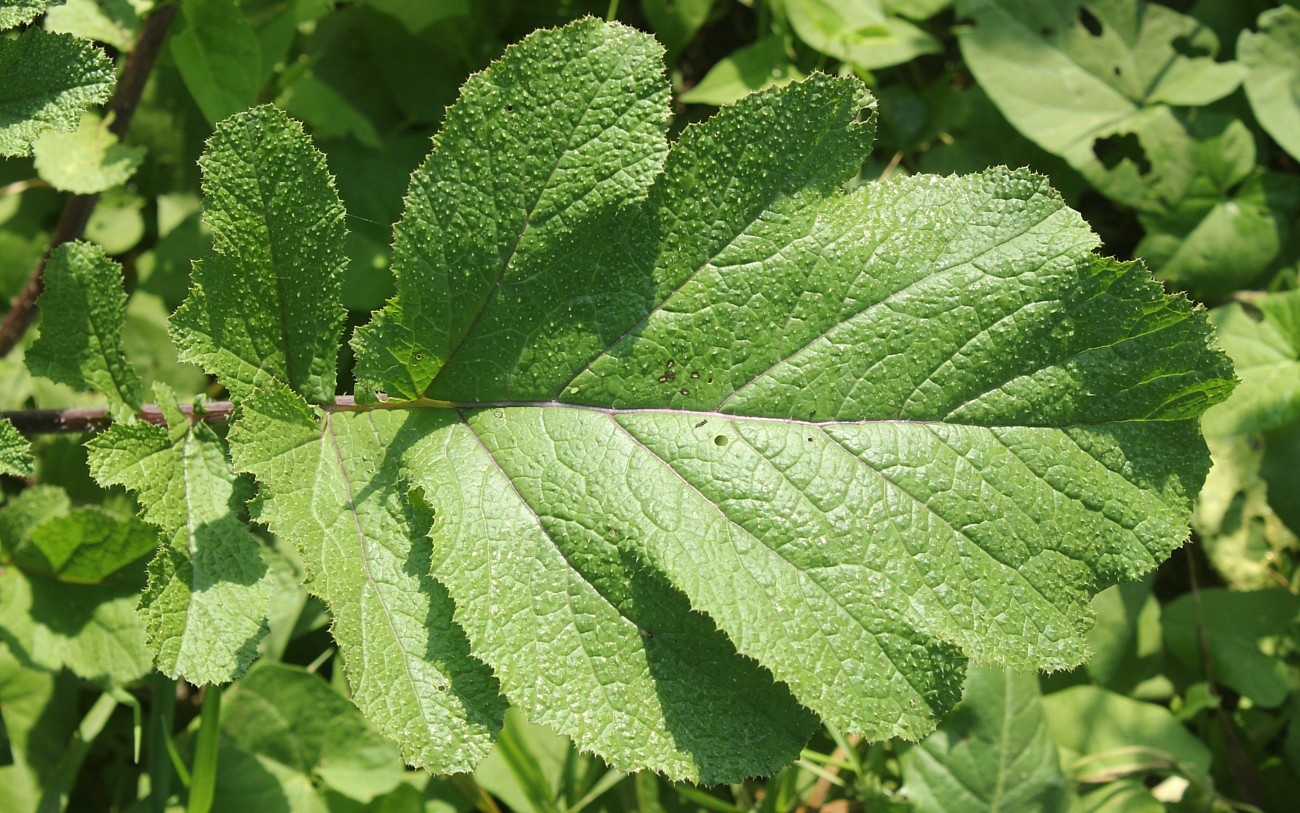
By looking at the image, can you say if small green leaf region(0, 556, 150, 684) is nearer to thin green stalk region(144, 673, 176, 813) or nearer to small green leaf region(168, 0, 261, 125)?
thin green stalk region(144, 673, 176, 813)

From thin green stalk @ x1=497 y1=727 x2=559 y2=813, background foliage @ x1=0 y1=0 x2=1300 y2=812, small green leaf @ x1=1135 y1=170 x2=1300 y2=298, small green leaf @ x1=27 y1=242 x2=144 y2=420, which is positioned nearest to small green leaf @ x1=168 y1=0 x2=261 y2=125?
background foliage @ x1=0 y1=0 x2=1300 y2=812

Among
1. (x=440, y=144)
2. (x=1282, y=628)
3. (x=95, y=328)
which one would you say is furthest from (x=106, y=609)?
(x=1282, y=628)

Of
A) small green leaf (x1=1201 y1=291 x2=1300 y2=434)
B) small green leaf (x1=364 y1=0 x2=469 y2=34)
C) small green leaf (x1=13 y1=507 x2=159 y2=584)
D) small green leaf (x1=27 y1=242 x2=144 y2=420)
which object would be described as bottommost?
small green leaf (x1=1201 y1=291 x2=1300 y2=434)

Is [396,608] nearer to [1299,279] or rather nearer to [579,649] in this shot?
[579,649]

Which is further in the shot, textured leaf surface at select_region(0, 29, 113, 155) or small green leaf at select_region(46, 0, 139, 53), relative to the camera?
small green leaf at select_region(46, 0, 139, 53)

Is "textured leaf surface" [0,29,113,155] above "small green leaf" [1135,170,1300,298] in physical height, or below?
above

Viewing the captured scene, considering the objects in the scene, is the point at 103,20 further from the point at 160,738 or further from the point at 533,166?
the point at 160,738

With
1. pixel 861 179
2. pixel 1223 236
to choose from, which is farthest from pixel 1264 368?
pixel 861 179

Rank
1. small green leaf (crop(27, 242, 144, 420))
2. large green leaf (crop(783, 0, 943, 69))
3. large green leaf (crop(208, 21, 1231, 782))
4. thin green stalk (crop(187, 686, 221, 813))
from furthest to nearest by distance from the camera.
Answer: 1. large green leaf (crop(783, 0, 943, 69))
2. thin green stalk (crop(187, 686, 221, 813))
3. small green leaf (crop(27, 242, 144, 420))
4. large green leaf (crop(208, 21, 1231, 782))
